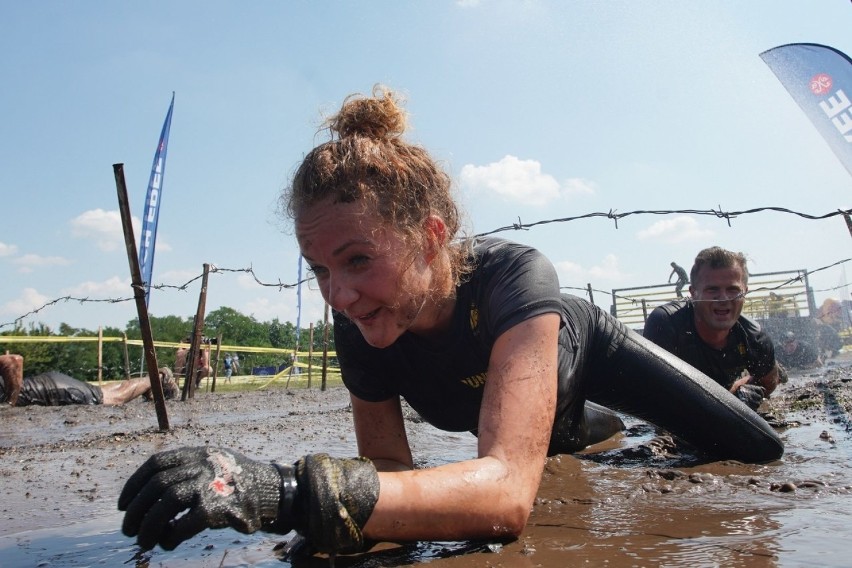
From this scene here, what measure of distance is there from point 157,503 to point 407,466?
1.36 metres

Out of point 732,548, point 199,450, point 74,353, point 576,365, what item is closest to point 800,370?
point 576,365

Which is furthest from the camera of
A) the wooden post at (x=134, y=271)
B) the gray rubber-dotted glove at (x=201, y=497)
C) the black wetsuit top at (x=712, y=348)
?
the wooden post at (x=134, y=271)

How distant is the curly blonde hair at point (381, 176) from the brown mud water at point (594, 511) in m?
0.96

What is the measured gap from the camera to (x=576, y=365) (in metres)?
3.04

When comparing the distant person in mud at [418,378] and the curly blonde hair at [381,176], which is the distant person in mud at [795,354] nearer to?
the distant person in mud at [418,378]

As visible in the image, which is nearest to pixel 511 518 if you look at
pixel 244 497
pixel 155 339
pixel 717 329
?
pixel 244 497

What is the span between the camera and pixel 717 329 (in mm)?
4840

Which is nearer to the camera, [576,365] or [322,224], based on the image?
[322,224]

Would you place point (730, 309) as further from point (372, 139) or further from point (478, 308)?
point (372, 139)

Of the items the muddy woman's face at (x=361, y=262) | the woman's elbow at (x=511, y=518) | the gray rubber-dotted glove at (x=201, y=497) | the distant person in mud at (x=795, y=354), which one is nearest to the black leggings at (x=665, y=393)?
the muddy woman's face at (x=361, y=262)

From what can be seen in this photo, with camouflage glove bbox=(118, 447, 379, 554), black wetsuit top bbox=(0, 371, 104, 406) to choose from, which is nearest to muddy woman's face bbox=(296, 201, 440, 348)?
camouflage glove bbox=(118, 447, 379, 554)

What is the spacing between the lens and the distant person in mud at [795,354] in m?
15.2

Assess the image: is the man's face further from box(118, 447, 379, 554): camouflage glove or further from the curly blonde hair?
box(118, 447, 379, 554): camouflage glove

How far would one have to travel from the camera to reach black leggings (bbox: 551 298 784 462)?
3.24m
